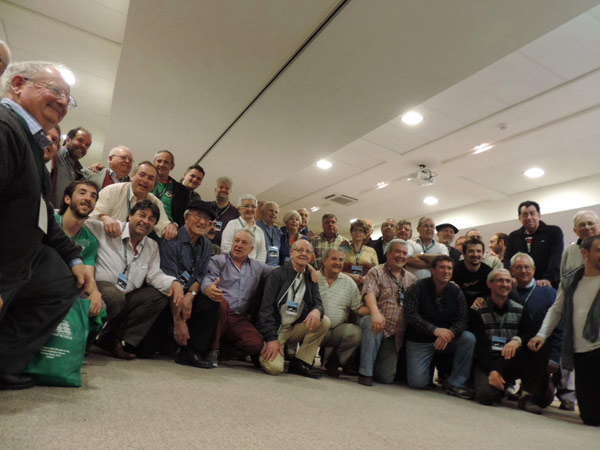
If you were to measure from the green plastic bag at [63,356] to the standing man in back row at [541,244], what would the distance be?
4.01 m

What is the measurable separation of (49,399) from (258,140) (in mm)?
4291

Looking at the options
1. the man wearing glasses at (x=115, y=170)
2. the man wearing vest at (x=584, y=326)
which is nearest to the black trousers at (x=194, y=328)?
the man wearing glasses at (x=115, y=170)

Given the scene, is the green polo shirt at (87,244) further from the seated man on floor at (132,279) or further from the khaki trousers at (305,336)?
the khaki trousers at (305,336)

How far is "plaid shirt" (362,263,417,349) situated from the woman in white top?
3.69ft

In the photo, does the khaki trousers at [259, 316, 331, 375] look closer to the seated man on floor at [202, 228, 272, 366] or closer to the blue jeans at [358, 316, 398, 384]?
the seated man on floor at [202, 228, 272, 366]

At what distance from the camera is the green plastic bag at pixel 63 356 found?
1.60m

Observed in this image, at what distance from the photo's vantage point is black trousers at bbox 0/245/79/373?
4.97ft

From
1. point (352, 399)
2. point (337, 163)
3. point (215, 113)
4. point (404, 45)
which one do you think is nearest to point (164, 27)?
point (215, 113)

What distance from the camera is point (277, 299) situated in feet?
10.3

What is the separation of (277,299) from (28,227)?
2.12 m

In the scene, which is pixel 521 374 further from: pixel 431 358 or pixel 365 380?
pixel 365 380

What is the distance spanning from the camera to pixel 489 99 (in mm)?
4371

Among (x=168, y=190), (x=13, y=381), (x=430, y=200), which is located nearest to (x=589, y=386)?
(x=13, y=381)

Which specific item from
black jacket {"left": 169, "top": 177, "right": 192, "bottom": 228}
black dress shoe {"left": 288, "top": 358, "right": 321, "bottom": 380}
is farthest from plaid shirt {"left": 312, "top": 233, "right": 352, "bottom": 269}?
black jacket {"left": 169, "top": 177, "right": 192, "bottom": 228}
